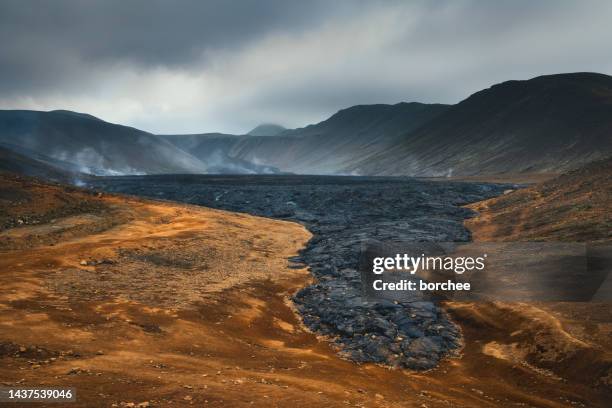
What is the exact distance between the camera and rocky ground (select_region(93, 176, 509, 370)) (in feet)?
63.9

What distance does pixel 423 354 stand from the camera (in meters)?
18.4

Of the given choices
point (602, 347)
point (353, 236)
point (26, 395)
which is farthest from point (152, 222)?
point (602, 347)

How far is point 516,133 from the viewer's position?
478 feet

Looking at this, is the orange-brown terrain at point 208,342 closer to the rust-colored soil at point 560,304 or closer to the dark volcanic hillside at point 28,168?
the rust-colored soil at point 560,304

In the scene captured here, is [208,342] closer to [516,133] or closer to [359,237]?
[359,237]

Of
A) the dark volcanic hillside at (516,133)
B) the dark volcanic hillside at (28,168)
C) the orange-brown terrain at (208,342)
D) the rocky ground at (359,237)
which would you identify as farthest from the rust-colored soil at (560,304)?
the dark volcanic hillside at (28,168)

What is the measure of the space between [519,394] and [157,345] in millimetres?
12574

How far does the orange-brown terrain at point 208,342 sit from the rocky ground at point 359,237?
1193 millimetres

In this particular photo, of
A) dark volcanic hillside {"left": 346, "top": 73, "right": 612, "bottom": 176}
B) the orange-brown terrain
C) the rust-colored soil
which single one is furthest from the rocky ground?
dark volcanic hillside {"left": 346, "top": 73, "right": 612, "bottom": 176}

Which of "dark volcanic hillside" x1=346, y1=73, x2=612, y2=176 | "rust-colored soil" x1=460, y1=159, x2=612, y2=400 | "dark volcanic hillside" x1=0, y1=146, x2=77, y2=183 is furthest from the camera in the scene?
"dark volcanic hillside" x1=346, y1=73, x2=612, y2=176

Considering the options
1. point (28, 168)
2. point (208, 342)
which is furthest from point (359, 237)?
point (28, 168)

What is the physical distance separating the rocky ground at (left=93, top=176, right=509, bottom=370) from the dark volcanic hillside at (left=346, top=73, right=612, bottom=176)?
51.8m

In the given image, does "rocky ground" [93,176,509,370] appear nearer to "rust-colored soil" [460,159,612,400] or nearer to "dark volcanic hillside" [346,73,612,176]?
"rust-colored soil" [460,159,612,400]

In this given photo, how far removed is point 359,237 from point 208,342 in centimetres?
2808
